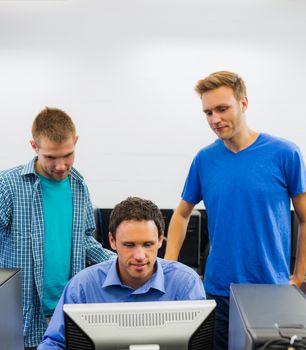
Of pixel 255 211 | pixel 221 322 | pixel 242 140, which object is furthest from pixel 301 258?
pixel 242 140

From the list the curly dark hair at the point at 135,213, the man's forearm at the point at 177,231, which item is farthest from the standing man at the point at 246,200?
the curly dark hair at the point at 135,213

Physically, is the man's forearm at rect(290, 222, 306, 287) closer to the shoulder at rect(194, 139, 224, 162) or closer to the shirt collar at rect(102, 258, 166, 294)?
the shoulder at rect(194, 139, 224, 162)

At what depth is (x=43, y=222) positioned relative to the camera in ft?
4.96

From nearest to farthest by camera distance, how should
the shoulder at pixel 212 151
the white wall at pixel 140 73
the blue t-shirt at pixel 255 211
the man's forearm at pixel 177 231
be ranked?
the blue t-shirt at pixel 255 211
the shoulder at pixel 212 151
the man's forearm at pixel 177 231
the white wall at pixel 140 73

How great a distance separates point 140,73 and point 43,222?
73.7 inches

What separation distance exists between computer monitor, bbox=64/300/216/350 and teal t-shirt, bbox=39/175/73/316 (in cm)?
73

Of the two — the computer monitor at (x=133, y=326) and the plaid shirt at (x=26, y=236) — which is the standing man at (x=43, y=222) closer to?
the plaid shirt at (x=26, y=236)

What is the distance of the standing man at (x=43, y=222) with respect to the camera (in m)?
1.47

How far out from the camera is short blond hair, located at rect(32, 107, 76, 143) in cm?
147

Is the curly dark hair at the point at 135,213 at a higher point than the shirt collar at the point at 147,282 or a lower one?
higher

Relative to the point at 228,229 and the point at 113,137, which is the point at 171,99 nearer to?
the point at 113,137

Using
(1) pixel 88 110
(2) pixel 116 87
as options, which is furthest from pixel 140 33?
(1) pixel 88 110

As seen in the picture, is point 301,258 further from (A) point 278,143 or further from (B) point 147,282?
(B) point 147,282

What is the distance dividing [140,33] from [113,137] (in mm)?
820
